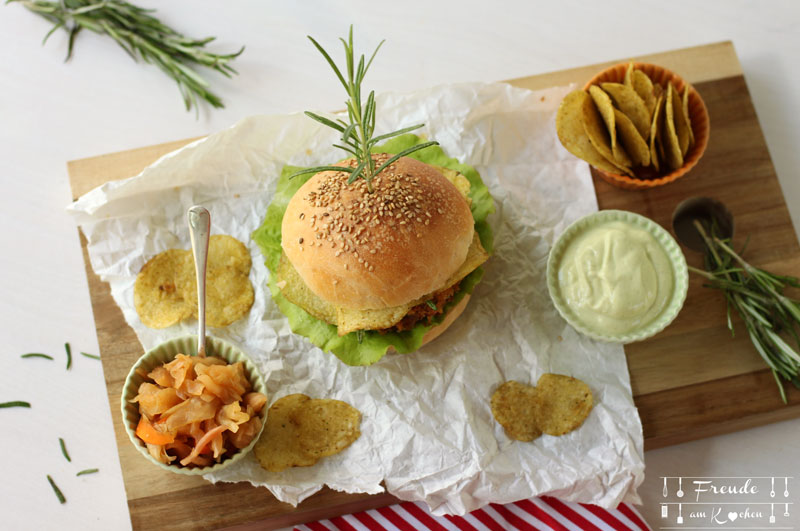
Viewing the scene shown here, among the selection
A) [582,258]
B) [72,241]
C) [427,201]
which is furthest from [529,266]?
[72,241]

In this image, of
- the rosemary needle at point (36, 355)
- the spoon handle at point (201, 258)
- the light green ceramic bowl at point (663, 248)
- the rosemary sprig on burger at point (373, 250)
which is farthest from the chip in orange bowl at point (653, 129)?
the rosemary needle at point (36, 355)

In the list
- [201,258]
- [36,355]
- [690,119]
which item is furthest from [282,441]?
[690,119]

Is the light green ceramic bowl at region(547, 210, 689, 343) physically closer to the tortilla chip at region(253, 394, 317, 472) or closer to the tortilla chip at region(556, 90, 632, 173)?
the tortilla chip at region(556, 90, 632, 173)

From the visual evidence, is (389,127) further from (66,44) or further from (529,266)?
(66,44)

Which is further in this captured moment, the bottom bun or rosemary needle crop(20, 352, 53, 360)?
rosemary needle crop(20, 352, 53, 360)

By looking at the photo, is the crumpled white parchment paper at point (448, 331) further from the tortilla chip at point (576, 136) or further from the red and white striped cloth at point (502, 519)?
the tortilla chip at point (576, 136)

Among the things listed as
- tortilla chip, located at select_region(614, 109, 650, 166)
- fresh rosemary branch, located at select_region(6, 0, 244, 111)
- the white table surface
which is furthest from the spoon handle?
tortilla chip, located at select_region(614, 109, 650, 166)
